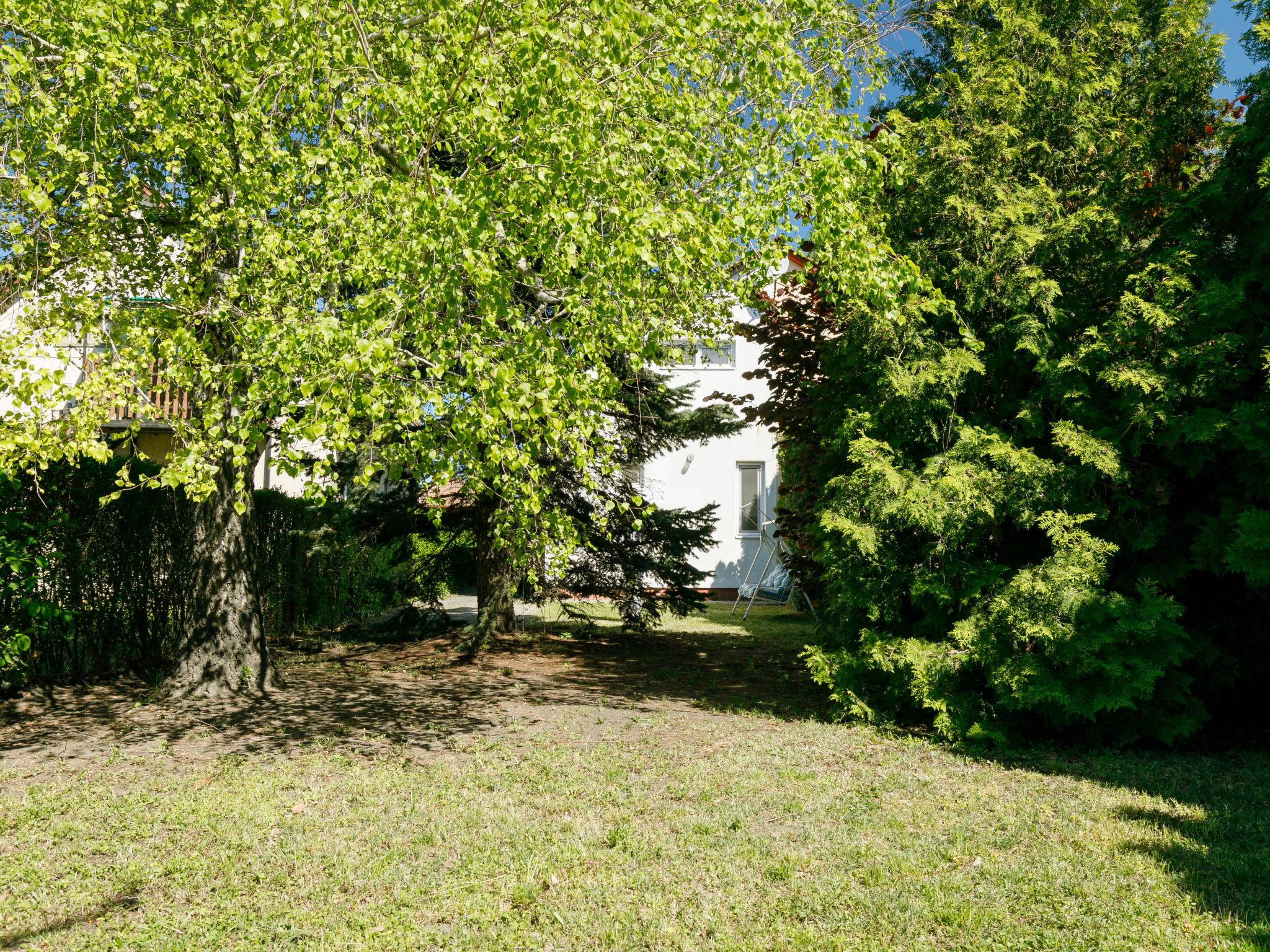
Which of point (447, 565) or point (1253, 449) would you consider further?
point (447, 565)

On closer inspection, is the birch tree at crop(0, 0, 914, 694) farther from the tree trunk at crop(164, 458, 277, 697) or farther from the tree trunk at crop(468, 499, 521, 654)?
the tree trunk at crop(468, 499, 521, 654)

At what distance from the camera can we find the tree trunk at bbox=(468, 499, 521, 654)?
34.4 ft

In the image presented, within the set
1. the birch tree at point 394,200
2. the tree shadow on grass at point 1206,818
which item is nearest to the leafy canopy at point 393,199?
the birch tree at point 394,200

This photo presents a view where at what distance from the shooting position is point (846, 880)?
13.0ft

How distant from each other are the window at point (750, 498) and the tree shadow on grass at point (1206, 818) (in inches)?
533

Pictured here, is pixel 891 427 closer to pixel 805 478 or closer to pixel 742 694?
pixel 805 478

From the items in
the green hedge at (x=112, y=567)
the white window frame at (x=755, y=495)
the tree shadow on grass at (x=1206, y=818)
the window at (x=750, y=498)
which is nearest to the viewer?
the tree shadow on grass at (x=1206, y=818)

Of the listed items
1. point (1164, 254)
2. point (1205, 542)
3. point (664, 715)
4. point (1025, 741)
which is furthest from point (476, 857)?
point (1164, 254)

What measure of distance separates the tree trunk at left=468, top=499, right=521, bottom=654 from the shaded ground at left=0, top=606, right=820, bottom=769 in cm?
41

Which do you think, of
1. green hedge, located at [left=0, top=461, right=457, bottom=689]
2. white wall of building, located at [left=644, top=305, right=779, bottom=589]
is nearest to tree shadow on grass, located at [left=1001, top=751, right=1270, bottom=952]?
green hedge, located at [left=0, top=461, right=457, bottom=689]

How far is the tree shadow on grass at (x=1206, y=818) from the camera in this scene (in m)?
3.81

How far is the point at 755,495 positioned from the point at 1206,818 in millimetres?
15349

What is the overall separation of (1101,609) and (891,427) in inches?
81.6

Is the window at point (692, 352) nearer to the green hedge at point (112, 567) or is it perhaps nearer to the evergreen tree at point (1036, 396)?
the evergreen tree at point (1036, 396)
